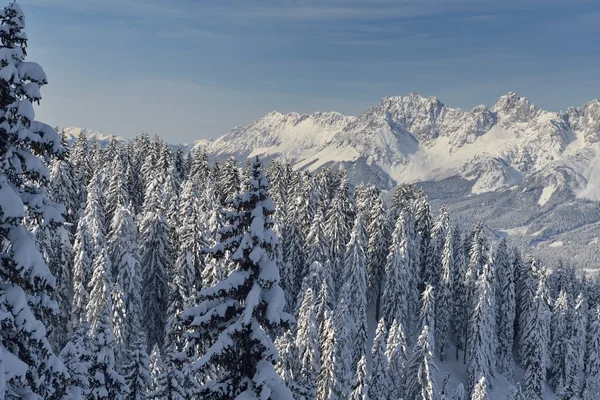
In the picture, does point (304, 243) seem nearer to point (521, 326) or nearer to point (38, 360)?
point (521, 326)

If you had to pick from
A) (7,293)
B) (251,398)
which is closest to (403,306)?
(251,398)

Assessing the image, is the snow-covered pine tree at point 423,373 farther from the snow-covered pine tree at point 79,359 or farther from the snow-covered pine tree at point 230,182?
the snow-covered pine tree at point 79,359

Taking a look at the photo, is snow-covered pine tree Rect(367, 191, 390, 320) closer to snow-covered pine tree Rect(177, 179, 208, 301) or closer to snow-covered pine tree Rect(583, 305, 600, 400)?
snow-covered pine tree Rect(583, 305, 600, 400)

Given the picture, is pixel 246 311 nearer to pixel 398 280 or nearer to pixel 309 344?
pixel 309 344

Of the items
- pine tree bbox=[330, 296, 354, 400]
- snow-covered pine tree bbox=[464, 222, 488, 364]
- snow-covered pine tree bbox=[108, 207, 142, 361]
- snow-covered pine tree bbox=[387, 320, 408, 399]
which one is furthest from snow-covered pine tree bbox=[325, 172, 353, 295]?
snow-covered pine tree bbox=[108, 207, 142, 361]

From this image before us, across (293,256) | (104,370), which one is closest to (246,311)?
(104,370)
